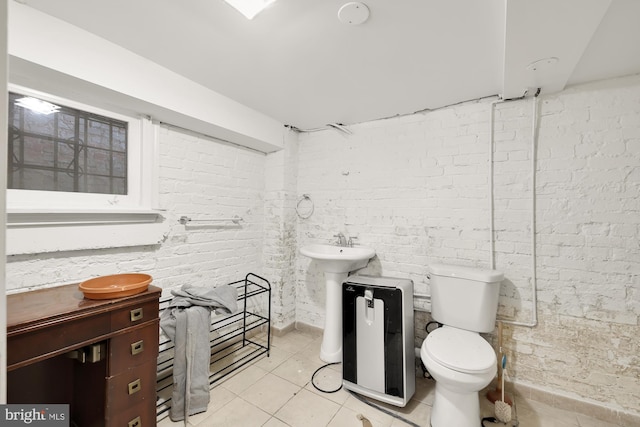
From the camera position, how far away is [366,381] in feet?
5.88

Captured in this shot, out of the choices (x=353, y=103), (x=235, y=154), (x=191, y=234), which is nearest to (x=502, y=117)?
(x=353, y=103)

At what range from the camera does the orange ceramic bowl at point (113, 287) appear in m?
1.26

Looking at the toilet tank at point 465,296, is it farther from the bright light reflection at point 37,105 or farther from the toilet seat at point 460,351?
the bright light reflection at point 37,105

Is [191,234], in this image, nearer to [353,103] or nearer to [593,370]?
[353,103]

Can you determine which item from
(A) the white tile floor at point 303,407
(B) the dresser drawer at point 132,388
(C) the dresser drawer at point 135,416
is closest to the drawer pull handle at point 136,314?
(B) the dresser drawer at point 132,388

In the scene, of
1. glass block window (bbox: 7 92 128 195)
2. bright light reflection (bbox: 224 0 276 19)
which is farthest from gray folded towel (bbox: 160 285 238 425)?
bright light reflection (bbox: 224 0 276 19)

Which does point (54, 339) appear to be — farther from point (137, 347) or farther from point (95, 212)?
point (95, 212)

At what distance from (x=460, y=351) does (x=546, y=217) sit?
1.08 meters

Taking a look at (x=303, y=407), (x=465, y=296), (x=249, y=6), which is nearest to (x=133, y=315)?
(x=303, y=407)

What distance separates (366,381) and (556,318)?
1.33 metres

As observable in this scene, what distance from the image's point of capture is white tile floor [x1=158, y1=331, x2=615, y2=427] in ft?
5.20

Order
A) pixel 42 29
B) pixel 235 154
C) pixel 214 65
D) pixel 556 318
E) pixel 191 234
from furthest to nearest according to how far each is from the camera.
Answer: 1. pixel 235 154
2. pixel 191 234
3. pixel 556 318
4. pixel 214 65
5. pixel 42 29

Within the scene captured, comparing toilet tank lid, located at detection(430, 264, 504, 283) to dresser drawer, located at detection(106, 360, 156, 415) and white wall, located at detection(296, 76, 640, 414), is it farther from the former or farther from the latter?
dresser drawer, located at detection(106, 360, 156, 415)

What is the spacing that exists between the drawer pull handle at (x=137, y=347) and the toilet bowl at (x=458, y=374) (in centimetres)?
153
